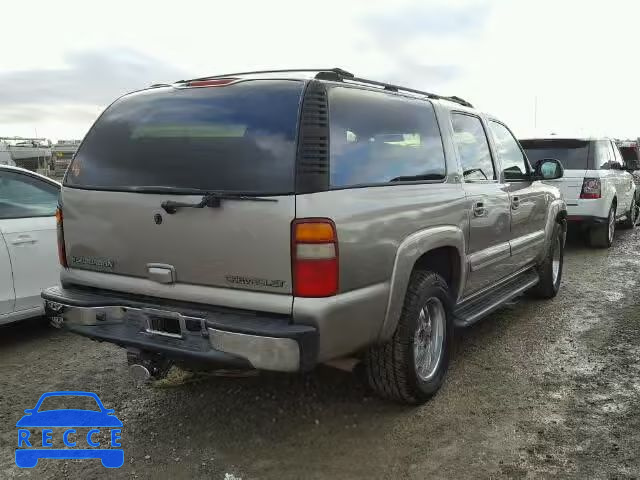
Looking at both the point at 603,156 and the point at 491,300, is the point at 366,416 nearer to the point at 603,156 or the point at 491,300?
the point at 491,300

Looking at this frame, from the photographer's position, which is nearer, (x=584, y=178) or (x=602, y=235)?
(x=584, y=178)

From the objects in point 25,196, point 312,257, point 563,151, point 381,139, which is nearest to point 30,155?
point 25,196

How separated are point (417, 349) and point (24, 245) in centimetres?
321

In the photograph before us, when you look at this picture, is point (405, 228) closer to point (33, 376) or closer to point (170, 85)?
point (170, 85)

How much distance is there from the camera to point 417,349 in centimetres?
366

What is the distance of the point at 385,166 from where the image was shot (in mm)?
3375

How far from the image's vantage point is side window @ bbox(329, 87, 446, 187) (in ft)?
10.0

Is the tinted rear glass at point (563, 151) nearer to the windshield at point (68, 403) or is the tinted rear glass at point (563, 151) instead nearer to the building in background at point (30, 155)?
the windshield at point (68, 403)

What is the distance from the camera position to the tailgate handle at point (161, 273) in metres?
3.05

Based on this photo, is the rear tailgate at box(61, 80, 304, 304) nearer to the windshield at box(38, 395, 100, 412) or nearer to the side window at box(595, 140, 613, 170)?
the windshield at box(38, 395, 100, 412)

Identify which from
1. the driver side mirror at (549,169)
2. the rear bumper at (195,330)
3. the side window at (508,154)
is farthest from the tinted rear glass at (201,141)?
the driver side mirror at (549,169)

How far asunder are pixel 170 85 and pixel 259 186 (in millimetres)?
1140

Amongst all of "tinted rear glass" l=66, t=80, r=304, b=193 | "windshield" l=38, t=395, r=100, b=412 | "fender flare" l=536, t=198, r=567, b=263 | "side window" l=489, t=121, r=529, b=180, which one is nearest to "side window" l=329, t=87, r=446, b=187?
"tinted rear glass" l=66, t=80, r=304, b=193

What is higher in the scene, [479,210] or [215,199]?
[215,199]
